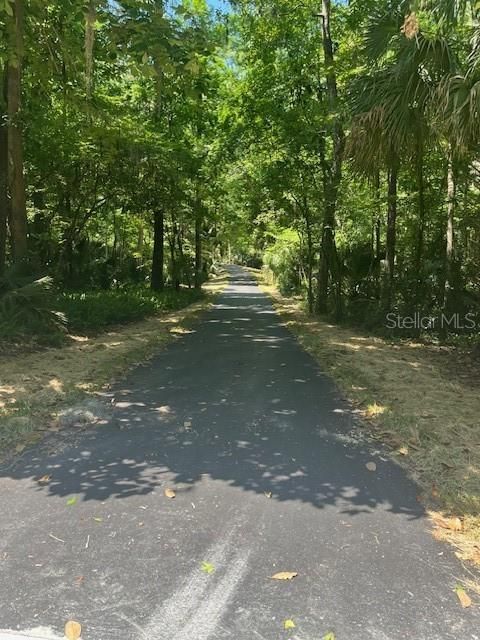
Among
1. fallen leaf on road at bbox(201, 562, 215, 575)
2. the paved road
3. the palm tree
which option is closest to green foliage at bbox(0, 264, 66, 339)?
the paved road

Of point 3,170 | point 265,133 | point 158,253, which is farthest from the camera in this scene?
point 158,253

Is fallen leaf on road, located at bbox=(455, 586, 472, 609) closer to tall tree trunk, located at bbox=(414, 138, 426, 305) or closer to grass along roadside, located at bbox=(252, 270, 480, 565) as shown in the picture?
grass along roadside, located at bbox=(252, 270, 480, 565)

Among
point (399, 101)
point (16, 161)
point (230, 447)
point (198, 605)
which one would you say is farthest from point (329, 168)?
point (198, 605)

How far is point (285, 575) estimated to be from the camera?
2.92m

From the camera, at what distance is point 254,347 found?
1128 centimetres

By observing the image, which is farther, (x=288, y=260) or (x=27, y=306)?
(x=288, y=260)

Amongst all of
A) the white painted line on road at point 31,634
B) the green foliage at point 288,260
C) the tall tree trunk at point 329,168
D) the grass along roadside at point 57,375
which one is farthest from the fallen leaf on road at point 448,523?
Result: the green foliage at point 288,260

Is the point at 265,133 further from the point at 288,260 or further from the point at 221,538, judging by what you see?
the point at 221,538

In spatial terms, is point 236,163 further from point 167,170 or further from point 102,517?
point 102,517

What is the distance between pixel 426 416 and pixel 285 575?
3.47m

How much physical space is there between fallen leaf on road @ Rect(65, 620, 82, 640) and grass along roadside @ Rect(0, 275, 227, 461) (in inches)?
100

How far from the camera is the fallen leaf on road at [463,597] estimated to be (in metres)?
2.72

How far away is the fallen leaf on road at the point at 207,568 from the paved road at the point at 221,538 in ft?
0.07

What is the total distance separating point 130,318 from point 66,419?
9.19m
